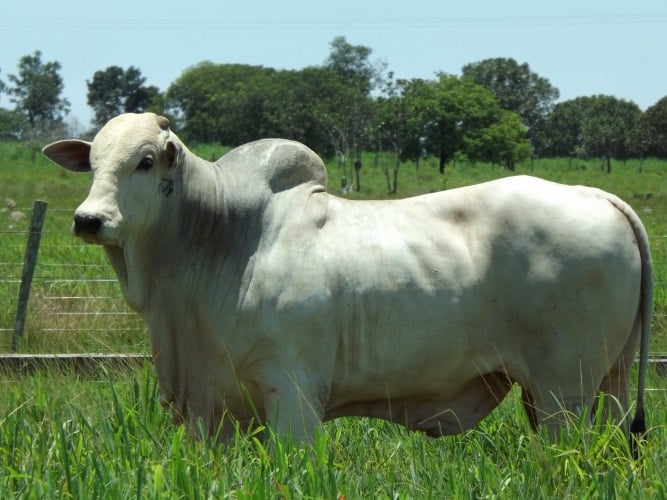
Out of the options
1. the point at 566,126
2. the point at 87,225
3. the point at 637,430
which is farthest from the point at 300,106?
the point at 87,225

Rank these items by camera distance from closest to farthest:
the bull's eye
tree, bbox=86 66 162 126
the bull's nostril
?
the bull's nostril
the bull's eye
tree, bbox=86 66 162 126

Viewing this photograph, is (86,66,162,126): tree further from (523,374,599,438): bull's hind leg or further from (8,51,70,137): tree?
(523,374,599,438): bull's hind leg

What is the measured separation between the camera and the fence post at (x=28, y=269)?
751 centimetres

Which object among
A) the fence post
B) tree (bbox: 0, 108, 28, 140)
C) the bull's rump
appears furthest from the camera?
tree (bbox: 0, 108, 28, 140)

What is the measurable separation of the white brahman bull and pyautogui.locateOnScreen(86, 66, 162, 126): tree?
224 feet

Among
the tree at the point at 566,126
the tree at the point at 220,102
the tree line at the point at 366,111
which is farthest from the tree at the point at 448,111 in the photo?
the tree at the point at 566,126

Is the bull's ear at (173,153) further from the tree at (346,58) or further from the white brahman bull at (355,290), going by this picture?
the tree at (346,58)

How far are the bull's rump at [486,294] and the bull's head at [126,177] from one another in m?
0.64

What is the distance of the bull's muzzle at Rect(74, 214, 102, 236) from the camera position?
3.65 metres

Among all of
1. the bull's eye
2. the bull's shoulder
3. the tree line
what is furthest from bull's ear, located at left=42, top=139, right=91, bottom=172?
the tree line

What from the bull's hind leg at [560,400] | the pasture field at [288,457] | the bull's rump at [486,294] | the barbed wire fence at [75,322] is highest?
the bull's rump at [486,294]

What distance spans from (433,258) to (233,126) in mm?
46274

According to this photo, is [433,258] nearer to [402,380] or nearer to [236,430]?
[402,380]

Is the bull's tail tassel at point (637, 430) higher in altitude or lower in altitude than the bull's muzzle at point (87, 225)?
lower
